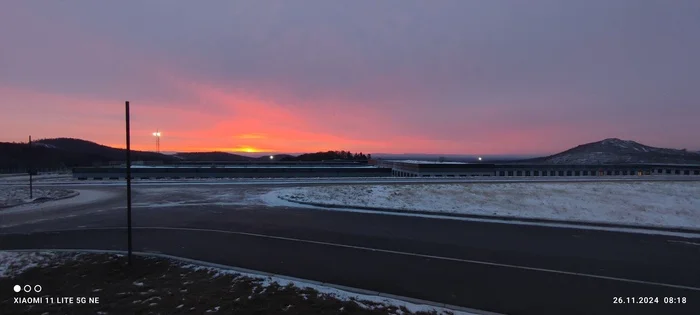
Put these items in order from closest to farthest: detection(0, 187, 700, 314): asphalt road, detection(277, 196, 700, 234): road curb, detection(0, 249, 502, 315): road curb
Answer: detection(0, 249, 502, 315): road curb → detection(0, 187, 700, 314): asphalt road → detection(277, 196, 700, 234): road curb

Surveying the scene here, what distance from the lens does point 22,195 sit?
2189 cm

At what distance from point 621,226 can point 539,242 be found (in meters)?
6.18

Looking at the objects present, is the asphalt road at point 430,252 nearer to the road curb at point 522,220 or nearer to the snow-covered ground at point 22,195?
the road curb at point 522,220

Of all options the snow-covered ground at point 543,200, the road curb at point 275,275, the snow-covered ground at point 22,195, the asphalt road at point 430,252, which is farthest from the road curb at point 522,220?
the snow-covered ground at point 22,195

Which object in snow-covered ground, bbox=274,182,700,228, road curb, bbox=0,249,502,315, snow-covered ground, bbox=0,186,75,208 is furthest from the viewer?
snow-covered ground, bbox=0,186,75,208

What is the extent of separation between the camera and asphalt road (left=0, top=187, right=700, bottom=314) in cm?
746

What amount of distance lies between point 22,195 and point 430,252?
26161 mm

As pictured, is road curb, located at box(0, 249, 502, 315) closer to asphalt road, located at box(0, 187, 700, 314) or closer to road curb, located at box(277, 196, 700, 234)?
asphalt road, located at box(0, 187, 700, 314)

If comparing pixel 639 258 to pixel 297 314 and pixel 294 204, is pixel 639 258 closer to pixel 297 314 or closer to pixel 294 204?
pixel 297 314

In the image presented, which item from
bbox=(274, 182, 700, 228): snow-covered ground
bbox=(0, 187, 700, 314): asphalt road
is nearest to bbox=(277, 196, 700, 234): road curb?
bbox=(274, 182, 700, 228): snow-covered ground

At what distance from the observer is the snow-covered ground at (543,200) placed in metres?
18.5

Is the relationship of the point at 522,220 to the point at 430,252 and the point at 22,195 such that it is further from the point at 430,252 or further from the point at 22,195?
the point at 22,195

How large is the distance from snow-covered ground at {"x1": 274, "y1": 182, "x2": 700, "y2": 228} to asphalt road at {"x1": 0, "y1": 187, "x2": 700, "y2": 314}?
12.9ft

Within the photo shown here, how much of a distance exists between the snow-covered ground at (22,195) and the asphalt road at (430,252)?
5252mm
